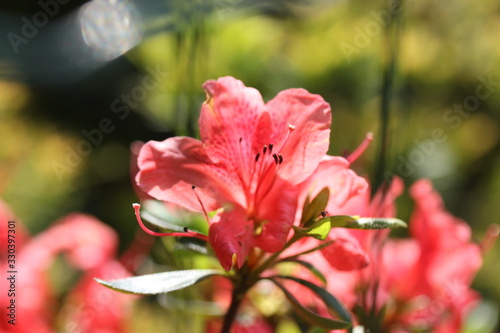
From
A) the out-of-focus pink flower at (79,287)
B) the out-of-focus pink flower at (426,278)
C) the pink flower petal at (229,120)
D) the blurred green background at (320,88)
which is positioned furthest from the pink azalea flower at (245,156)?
the blurred green background at (320,88)

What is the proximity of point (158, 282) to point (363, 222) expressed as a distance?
10 cm

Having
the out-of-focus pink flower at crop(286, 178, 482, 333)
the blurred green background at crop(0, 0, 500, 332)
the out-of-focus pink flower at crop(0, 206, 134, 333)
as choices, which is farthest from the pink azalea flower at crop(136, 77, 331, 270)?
the blurred green background at crop(0, 0, 500, 332)

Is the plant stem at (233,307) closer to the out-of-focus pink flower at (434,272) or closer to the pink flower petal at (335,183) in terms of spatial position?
the pink flower petal at (335,183)

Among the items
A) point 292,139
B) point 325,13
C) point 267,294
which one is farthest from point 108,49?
point 325,13

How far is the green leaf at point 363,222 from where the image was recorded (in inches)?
13.7

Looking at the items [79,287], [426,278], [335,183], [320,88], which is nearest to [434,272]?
[426,278]

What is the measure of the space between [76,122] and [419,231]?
5.85ft

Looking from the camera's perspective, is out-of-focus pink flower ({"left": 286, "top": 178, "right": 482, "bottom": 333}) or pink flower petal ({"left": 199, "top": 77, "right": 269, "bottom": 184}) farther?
out-of-focus pink flower ({"left": 286, "top": 178, "right": 482, "bottom": 333})

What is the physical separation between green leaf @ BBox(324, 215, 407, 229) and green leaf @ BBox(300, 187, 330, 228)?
0.01m

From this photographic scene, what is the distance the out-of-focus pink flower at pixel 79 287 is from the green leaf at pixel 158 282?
23 cm

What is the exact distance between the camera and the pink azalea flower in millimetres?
368

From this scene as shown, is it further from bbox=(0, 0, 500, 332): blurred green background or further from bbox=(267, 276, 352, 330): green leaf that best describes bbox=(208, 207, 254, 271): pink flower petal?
bbox=(0, 0, 500, 332): blurred green background

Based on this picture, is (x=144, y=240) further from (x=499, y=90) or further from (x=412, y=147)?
(x=499, y=90)

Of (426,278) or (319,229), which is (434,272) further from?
(319,229)
